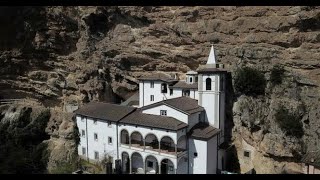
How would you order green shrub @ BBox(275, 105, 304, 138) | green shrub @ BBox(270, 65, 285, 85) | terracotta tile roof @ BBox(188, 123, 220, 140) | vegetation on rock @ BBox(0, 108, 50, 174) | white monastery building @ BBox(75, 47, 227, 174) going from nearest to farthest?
green shrub @ BBox(275, 105, 304, 138), terracotta tile roof @ BBox(188, 123, 220, 140), white monastery building @ BBox(75, 47, 227, 174), green shrub @ BBox(270, 65, 285, 85), vegetation on rock @ BBox(0, 108, 50, 174)

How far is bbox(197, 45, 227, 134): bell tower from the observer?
23906 millimetres

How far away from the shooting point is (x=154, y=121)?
22.9 metres

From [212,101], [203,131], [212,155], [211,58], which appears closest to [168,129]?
[203,131]

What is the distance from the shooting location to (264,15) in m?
23.9

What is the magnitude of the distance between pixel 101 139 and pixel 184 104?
6856 mm

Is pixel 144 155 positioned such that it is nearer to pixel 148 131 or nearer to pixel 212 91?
pixel 148 131

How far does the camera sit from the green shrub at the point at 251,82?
23.5m

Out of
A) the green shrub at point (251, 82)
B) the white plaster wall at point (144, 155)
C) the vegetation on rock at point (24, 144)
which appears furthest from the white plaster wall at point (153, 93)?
the vegetation on rock at point (24, 144)

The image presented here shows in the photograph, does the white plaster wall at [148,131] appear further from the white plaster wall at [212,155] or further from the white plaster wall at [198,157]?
the white plaster wall at [212,155]

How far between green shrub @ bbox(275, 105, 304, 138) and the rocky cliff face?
0.36 meters

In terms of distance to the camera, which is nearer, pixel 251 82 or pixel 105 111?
pixel 251 82

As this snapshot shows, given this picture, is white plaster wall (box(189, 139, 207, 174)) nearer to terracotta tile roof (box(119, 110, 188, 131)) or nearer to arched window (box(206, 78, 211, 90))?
terracotta tile roof (box(119, 110, 188, 131))

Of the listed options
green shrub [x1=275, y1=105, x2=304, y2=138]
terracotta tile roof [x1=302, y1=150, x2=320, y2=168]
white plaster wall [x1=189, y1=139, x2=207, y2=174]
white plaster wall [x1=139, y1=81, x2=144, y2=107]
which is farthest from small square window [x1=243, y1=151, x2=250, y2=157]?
white plaster wall [x1=139, y1=81, x2=144, y2=107]

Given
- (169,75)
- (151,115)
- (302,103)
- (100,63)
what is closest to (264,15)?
(302,103)
